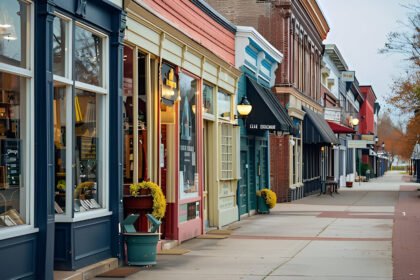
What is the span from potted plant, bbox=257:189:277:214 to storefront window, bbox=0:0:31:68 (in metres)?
16.9

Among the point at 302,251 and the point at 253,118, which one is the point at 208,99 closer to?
the point at 253,118

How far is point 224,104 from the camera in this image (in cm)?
2177

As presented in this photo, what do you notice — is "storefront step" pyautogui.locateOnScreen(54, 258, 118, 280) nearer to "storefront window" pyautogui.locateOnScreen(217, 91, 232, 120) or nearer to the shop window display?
the shop window display

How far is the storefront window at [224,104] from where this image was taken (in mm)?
21125

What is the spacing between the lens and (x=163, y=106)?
624 inches

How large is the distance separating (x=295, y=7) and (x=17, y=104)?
25.5 m

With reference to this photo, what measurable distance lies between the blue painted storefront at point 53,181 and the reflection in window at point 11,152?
0.19 metres

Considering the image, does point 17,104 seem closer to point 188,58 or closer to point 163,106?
point 163,106

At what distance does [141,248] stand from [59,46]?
3.48 m

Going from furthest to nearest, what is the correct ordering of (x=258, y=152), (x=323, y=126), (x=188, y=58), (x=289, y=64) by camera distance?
(x=323, y=126), (x=289, y=64), (x=258, y=152), (x=188, y=58)

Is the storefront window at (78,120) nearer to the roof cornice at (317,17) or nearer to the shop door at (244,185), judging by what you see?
the shop door at (244,185)

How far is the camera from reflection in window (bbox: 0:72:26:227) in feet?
31.2

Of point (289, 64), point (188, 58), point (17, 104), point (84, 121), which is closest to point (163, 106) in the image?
point (188, 58)

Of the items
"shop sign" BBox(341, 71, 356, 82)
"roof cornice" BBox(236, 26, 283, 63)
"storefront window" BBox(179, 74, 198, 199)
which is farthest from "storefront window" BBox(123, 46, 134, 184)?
"shop sign" BBox(341, 71, 356, 82)
